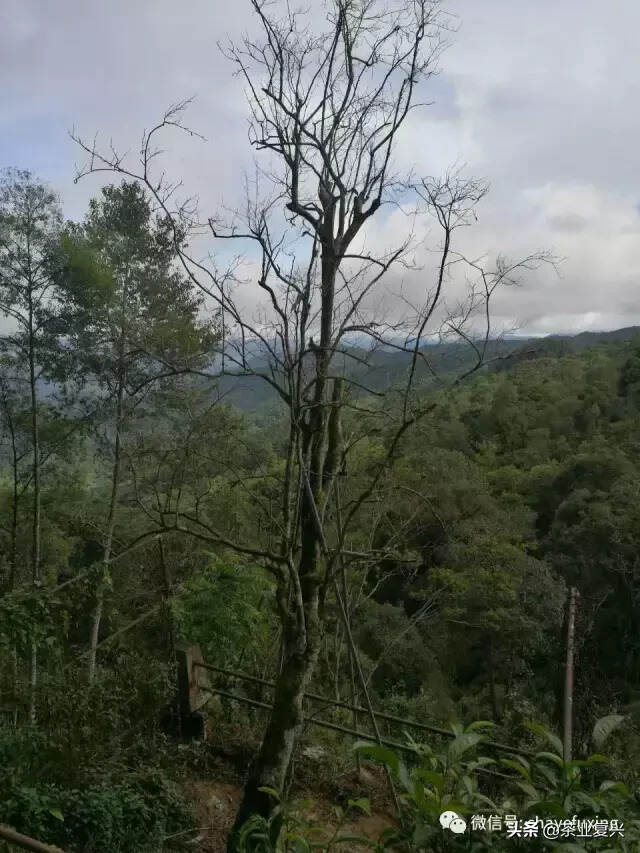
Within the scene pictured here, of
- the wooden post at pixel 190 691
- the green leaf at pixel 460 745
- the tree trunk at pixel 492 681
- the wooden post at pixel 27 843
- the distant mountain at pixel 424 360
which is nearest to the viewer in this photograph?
the green leaf at pixel 460 745

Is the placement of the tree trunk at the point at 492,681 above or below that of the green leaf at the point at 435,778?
below

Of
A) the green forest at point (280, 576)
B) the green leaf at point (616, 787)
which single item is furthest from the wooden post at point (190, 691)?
the green leaf at point (616, 787)

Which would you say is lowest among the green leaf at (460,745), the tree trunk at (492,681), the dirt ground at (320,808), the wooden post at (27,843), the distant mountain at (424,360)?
the tree trunk at (492,681)

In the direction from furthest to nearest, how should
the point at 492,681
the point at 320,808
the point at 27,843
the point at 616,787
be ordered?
the point at 492,681 < the point at 320,808 < the point at 27,843 < the point at 616,787

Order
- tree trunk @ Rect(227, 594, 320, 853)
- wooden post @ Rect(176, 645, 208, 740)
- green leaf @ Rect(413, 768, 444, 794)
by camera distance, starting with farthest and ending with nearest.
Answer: wooden post @ Rect(176, 645, 208, 740) → tree trunk @ Rect(227, 594, 320, 853) → green leaf @ Rect(413, 768, 444, 794)

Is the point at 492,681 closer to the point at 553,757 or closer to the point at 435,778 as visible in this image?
the point at 553,757

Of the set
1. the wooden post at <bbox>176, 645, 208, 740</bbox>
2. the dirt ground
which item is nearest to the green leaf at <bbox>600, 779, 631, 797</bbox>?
the dirt ground

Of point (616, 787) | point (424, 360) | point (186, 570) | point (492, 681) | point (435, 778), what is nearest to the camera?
point (435, 778)

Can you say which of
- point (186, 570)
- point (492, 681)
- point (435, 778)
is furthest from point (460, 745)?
point (492, 681)

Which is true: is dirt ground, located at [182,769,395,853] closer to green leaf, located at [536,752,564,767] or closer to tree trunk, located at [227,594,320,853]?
tree trunk, located at [227,594,320,853]

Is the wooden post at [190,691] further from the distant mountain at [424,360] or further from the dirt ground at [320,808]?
the distant mountain at [424,360]

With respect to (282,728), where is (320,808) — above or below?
below

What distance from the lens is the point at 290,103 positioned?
Result: 11.4 feet

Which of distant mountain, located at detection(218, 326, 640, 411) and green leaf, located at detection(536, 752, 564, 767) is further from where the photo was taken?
distant mountain, located at detection(218, 326, 640, 411)
